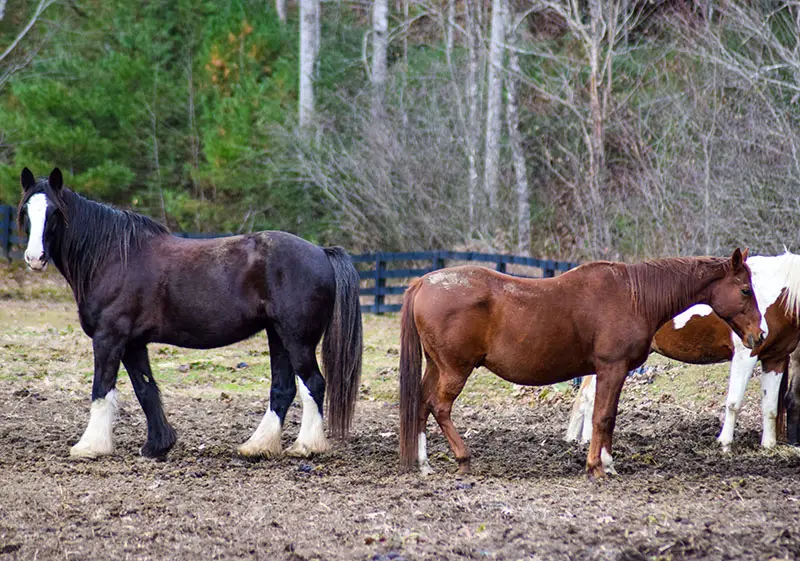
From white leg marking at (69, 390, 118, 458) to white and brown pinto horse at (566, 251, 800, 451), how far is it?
3.62m

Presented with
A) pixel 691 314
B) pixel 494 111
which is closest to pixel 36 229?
pixel 691 314

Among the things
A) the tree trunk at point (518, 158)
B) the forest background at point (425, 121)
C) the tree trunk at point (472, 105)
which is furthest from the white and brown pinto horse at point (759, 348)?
the tree trunk at point (472, 105)

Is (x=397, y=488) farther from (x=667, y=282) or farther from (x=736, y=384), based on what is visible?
(x=736, y=384)

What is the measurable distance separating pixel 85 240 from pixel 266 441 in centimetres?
206

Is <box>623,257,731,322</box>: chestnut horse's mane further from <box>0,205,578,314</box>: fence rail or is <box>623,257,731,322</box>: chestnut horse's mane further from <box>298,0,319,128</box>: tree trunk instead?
<box>298,0,319,128</box>: tree trunk

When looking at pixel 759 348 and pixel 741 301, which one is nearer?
pixel 741 301

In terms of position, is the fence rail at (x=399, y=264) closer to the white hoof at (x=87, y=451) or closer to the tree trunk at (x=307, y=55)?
the tree trunk at (x=307, y=55)

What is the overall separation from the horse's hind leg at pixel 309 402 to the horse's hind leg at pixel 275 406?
0.54 feet

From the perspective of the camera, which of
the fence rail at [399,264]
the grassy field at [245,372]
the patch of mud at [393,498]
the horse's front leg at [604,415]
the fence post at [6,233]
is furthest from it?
the fence post at [6,233]

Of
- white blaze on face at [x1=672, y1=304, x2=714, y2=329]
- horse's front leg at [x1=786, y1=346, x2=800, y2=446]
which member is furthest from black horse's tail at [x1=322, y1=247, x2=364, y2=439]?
horse's front leg at [x1=786, y1=346, x2=800, y2=446]

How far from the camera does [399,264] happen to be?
1762cm

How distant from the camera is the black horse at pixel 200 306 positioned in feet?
22.6

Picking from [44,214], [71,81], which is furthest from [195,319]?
[71,81]

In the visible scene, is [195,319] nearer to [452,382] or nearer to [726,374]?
[452,382]
